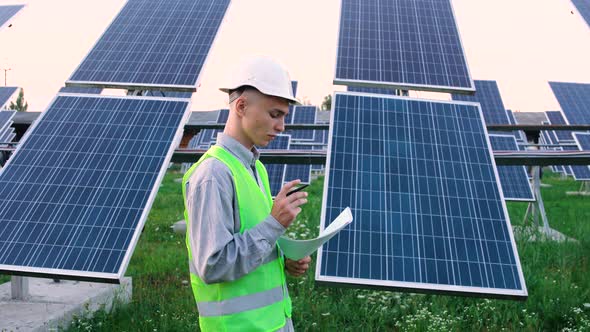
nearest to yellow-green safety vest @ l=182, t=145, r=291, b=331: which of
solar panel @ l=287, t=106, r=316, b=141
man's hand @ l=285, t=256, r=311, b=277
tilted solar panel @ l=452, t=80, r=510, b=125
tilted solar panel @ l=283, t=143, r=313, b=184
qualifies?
man's hand @ l=285, t=256, r=311, b=277

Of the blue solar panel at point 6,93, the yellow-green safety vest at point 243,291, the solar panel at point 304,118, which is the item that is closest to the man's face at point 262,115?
the yellow-green safety vest at point 243,291

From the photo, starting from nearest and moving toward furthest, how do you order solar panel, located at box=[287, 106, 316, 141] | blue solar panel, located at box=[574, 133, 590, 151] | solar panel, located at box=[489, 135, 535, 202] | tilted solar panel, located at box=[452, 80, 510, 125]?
solar panel, located at box=[489, 135, 535, 202]
blue solar panel, located at box=[574, 133, 590, 151]
tilted solar panel, located at box=[452, 80, 510, 125]
solar panel, located at box=[287, 106, 316, 141]

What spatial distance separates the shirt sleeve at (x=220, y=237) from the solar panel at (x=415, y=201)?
1916 millimetres

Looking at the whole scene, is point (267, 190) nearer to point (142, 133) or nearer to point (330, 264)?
point (330, 264)

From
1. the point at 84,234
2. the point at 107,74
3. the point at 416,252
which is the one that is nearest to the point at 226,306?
the point at 416,252

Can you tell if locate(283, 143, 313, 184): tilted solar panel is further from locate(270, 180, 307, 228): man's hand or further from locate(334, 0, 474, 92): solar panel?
locate(270, 180, 307, 228): man's hand

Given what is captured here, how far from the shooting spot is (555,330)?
6.54 metres

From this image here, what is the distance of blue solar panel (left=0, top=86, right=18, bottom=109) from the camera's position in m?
15.1

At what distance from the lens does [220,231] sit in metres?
2.89

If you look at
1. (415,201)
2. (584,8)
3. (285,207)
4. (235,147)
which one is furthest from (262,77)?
(584,8)

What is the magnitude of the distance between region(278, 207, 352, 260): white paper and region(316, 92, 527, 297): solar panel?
144 cm

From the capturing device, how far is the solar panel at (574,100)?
16.4 meters

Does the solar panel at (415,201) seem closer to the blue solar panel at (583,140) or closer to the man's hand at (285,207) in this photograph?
the man's hand at (285,207)

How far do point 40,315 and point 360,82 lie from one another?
3.67m
